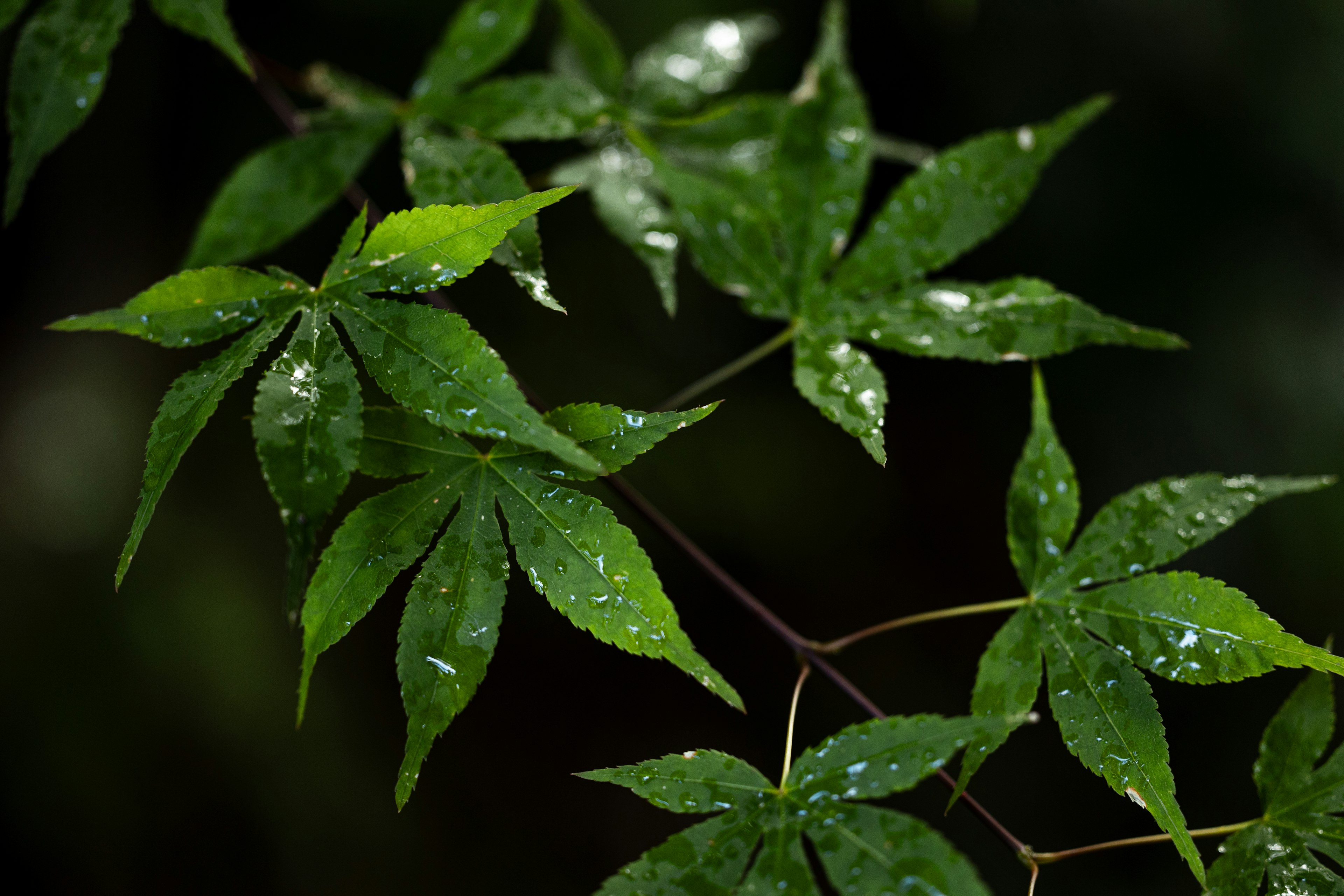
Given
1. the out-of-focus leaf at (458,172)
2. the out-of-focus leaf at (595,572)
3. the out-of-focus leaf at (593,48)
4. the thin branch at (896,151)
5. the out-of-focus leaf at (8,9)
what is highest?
the out-of-focus leaf at (8,9)

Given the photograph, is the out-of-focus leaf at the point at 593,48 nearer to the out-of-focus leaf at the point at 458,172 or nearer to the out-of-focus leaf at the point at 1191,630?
the out-of-focus leaf at the point at 458,172

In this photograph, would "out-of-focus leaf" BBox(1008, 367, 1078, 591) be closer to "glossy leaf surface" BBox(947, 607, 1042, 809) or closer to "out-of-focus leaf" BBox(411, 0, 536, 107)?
"glossy leaf surface" BBox(947, 607, 1042, 809)

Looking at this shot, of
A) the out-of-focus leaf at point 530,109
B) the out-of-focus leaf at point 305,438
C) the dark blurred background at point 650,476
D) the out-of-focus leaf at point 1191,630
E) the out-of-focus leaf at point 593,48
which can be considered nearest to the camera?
the out-of-focus leaf at point 305,438

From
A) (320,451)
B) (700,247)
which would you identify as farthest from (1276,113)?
(320,451)

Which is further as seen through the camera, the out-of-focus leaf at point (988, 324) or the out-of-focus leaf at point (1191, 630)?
the out-of-focus leaf at point (988, 324)

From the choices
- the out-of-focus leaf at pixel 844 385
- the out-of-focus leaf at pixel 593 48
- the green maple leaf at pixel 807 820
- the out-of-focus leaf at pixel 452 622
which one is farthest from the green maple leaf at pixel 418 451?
the out-of-focus leaf at pixel 593 48

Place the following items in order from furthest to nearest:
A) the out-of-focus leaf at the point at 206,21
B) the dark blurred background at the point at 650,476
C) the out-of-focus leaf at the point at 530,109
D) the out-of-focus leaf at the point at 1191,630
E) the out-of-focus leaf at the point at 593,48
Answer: the dark blurred background at the point at 650,476
the out-of-focus leaf at the point at 593,48
the out-of-focus leaf at the point at 530,109
the out-of-focus leaf at the point at 206,21
the out-of-focus leaf at the point at 1191,630

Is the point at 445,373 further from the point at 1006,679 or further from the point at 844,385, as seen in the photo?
the point at 1006,679
